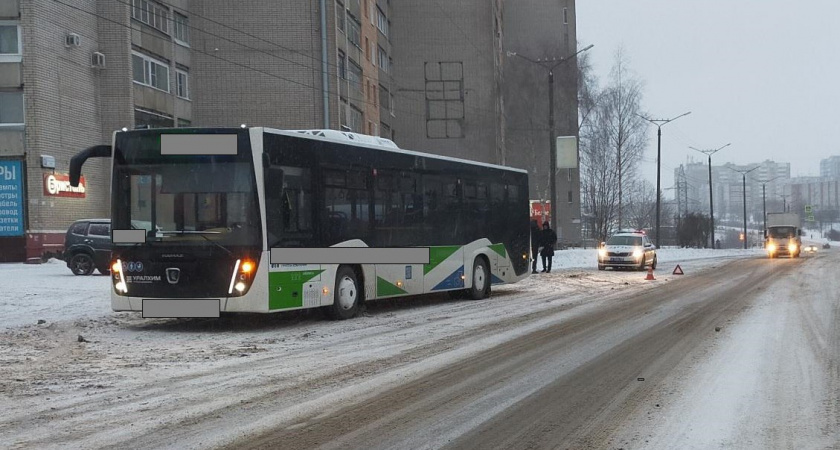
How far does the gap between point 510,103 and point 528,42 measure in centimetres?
1310

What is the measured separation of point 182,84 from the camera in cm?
3881

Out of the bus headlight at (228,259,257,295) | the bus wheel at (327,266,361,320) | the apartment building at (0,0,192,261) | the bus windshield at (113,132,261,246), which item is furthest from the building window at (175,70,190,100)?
the bus headlight at (228,259,257,295)

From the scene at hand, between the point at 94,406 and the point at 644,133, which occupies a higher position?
the point at 644,133

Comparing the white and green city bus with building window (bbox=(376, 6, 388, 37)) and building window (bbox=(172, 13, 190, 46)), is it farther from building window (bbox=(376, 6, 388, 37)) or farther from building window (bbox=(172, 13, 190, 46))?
building window (bbox=(376, 6, 388, 37))

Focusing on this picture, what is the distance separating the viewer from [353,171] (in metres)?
13.1

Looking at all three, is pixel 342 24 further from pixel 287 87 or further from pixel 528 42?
→ pixel 528 42

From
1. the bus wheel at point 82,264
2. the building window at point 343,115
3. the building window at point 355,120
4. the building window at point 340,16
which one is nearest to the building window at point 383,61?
the building window at point 355,120

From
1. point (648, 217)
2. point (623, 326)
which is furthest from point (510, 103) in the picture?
point (623, 326)

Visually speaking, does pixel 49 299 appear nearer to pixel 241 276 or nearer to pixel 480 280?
pixel 241 276

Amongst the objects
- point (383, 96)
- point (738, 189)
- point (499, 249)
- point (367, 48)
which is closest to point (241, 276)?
point (499, 249)

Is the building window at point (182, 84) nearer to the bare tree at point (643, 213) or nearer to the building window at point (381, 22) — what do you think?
the building window at point (381, 22)

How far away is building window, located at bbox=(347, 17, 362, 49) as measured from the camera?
43688 mm

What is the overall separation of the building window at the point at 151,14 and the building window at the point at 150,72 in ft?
5.20

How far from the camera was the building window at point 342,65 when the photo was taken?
4128cm
